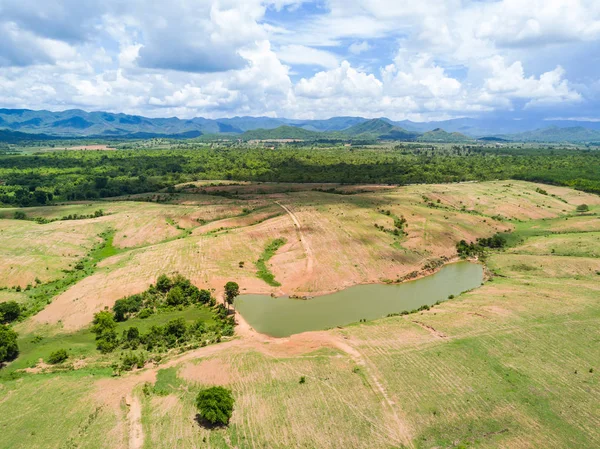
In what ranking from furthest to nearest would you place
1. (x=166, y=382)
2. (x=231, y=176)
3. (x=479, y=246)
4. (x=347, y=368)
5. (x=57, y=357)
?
1. (x=231, y=176)
2. (x=479, y=246)
3. (x=57, y=357)
4. (x=347, y=368)
5. (x=166, y=382)

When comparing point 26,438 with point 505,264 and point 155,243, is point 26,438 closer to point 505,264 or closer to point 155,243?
point 155,243

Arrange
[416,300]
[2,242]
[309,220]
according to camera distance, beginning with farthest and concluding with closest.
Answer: [309,220] → [2,242] → [416,300]

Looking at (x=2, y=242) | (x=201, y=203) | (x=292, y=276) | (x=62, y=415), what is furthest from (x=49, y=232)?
(x=62, y=415)

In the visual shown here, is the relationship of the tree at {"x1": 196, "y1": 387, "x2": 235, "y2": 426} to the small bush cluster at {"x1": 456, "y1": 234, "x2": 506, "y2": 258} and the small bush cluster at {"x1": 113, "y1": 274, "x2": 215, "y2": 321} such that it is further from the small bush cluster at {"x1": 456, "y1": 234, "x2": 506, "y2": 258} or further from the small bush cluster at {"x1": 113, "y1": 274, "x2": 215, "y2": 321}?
the small bush cluster at {"x1": 456, "y1": 234, "x2": 506, "y2": 258}

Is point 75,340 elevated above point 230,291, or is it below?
below

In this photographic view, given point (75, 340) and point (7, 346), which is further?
point (75, 340)

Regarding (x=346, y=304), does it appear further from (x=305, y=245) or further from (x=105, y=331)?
(x=105, y=331)

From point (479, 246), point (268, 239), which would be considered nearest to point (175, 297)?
point (268, 239)
